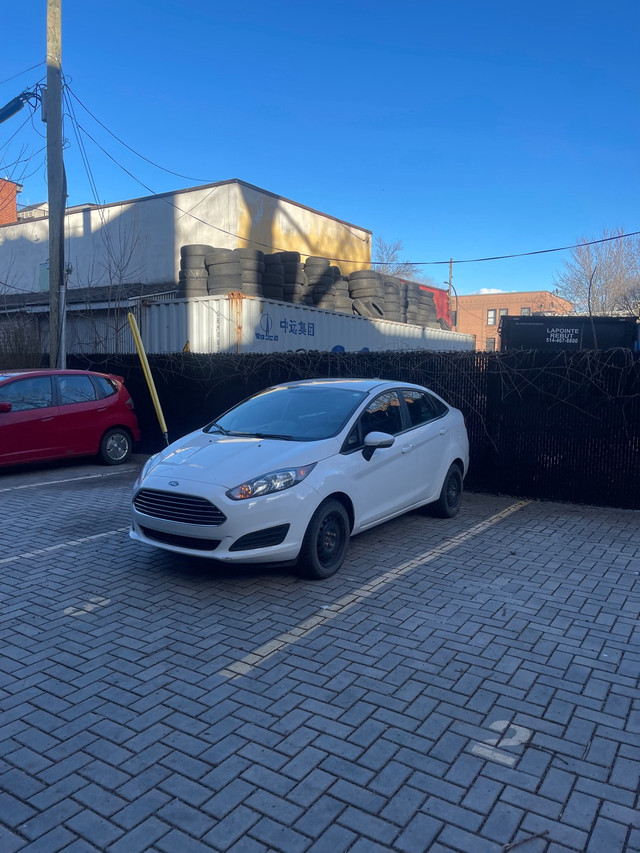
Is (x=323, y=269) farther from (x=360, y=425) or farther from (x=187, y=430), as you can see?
(x=360, y=425)

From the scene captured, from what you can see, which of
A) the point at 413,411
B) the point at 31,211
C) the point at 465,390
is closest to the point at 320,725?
the point at 413,411

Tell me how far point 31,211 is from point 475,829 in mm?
36976

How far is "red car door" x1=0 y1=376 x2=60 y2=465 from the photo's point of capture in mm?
9945

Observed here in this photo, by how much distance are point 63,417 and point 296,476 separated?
251 inches

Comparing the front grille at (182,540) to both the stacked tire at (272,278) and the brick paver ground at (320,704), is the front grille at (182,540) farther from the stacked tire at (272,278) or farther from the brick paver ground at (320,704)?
the stacked tire at (272,278)

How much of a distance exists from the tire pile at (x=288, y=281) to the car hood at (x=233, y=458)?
8777mm

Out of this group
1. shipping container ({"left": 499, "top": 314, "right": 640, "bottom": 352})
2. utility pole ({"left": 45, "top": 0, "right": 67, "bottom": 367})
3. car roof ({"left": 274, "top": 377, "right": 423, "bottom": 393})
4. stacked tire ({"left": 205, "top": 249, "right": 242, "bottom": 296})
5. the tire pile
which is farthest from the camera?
the tire pile

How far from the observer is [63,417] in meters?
10.6

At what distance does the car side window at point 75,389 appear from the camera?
10.7m

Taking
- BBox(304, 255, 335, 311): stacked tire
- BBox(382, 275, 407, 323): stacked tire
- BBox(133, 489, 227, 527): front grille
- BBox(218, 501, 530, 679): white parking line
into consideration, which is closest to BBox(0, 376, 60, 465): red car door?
BBox(133, 489, 227, 527): front grille

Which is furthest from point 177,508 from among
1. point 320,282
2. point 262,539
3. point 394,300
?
point 394,300

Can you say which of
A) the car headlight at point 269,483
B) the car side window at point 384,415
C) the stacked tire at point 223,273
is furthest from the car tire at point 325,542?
the stacked tire at point 223,273

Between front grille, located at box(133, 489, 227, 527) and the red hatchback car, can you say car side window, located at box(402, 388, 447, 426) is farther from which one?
the red hatchback car

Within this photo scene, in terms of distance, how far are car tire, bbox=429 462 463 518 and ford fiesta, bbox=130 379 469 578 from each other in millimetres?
273
